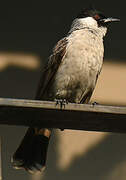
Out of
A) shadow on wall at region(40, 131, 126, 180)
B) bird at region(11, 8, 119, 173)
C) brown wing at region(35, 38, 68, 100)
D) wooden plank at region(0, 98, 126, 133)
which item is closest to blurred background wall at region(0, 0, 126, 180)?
shadow on wall at region(40, 131, 126, 180)

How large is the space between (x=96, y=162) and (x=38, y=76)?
0.87 metres

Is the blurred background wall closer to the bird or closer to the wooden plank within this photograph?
the bird

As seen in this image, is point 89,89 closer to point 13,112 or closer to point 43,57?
point 43,57

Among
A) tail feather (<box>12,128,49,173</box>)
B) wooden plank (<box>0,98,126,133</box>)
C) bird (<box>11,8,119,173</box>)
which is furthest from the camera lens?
bird (<box>11,8,119,173</box>)

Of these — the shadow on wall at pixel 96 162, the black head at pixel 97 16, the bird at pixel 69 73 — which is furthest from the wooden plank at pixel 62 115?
the black head at pixel 97 16

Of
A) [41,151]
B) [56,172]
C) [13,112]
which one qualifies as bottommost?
[56,172]

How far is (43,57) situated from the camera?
23.6 ft

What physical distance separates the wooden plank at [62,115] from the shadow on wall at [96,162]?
1.31 m

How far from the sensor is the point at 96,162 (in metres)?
7.04

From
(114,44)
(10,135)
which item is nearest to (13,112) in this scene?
(10,135)

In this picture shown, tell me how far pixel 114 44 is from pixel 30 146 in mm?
1589

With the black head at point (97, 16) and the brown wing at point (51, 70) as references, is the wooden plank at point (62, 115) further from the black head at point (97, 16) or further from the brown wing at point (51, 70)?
the black head at point (97, 16)

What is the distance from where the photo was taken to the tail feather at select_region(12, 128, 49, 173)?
237 inches

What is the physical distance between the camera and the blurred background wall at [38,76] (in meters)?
6.98
